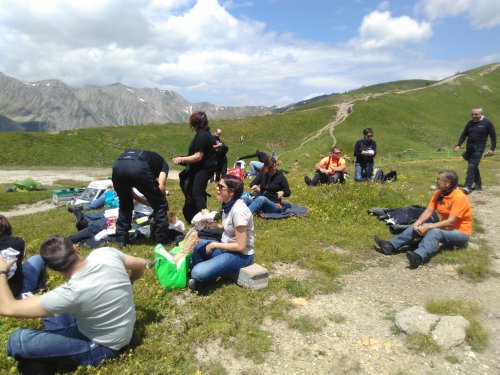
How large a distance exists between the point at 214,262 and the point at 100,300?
2.65 m

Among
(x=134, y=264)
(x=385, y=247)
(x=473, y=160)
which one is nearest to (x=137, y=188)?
(x=134, y=264)

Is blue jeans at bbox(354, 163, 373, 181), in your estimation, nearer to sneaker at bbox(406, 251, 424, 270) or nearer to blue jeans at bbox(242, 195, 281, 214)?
blue jeans at bbox(242, 195, 281, 214)

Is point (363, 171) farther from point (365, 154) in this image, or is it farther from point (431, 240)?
point (431, 240)

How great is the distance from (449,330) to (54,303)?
18.2 feet

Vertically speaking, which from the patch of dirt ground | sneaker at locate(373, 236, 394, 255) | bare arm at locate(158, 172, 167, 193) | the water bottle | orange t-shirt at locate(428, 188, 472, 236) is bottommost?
the patch of dirt ground

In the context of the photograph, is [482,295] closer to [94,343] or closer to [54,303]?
[94,343]

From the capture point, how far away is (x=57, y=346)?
4641mm

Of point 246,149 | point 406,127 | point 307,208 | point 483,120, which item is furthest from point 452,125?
point 307,208

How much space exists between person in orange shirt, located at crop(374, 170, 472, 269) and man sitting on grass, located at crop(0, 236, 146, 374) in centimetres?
639

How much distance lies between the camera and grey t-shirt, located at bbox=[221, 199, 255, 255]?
6.77 m

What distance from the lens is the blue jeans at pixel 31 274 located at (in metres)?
6.56

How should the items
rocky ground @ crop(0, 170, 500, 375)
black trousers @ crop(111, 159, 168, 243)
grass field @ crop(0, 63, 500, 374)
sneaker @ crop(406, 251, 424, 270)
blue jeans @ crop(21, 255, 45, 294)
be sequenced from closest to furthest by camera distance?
rocky ground @ crop(0, 170, 500, 375), grass field @ crop(0, 63, 500, 374), blue jeans @ crop(21, 255, 45, 294), black trousers @ crop(111, 159, 168, 243), sneaker @ crop(406, 251, 424, 270)

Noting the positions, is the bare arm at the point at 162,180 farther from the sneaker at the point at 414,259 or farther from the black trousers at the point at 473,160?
the black trousers at the point at 473,160

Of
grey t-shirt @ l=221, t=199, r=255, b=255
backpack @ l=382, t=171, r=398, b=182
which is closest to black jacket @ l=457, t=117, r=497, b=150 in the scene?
backpack @ l=382, t=171, r=398, b=182
